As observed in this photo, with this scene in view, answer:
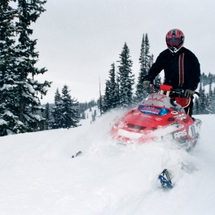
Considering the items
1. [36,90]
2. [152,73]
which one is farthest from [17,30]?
[152,73]

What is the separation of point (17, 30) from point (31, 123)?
22.2ft

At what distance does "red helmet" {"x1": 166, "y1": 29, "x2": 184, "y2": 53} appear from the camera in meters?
5.54

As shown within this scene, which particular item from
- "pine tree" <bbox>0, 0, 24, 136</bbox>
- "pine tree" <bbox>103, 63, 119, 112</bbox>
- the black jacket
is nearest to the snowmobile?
the black jacket

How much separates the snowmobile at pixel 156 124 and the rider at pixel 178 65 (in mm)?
782

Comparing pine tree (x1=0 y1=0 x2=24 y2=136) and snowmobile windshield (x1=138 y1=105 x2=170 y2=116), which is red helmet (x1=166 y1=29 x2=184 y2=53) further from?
pine tree (x1=0 y1=0 x2=24 y2=136)

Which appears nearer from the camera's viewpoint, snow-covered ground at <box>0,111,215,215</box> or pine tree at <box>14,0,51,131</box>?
snow-covered ground at <box>0,111,215,215</box>

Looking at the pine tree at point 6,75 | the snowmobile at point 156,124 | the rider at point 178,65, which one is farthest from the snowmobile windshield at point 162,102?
the pine tree at point 6,75

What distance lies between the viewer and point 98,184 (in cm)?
297

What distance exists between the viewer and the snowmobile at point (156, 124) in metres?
4.11

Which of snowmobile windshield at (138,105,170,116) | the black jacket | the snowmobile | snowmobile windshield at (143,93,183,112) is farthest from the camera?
the black jacket

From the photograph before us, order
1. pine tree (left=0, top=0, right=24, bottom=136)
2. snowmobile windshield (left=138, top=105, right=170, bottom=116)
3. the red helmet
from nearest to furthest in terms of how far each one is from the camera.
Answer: snowmobile windshield (left=138, top=105, right=170, bottom=116)
the red helmet
pine tree (left=0, top=0, right=24, bottom=136)

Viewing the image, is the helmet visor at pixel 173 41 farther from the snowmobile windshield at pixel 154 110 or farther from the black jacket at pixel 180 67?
Result: the snowmobile windshield at pixel 154 110

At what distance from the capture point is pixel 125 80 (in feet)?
133

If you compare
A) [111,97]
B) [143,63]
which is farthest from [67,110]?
[143,63]
